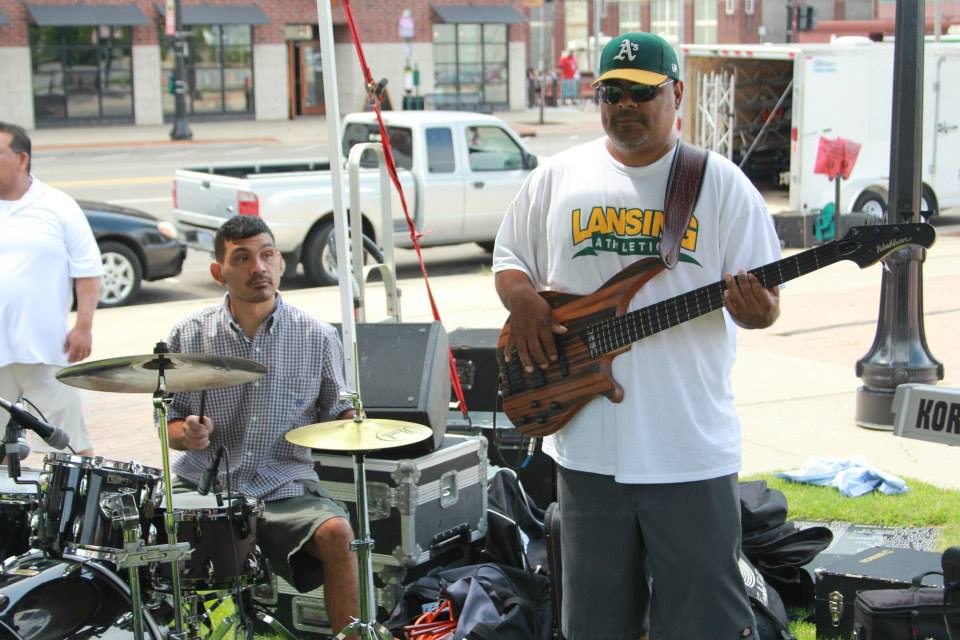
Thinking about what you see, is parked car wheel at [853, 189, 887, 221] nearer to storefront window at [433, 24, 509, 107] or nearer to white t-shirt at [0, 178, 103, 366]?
white t-shirt at [0, 178, 103, 366]

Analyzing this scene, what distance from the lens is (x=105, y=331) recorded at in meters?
10.6

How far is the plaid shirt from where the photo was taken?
14.7 feet

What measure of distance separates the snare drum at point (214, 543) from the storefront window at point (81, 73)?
33655mm

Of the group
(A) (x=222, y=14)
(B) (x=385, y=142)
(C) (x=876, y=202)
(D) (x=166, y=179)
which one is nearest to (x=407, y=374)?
(B) (x=385, y=142)

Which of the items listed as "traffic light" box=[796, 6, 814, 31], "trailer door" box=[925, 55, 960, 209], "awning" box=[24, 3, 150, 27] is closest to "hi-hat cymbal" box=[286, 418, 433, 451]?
"trailer door" box=[925, 55, 960, 209]

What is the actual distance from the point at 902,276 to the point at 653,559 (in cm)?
451

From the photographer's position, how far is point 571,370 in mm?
3580

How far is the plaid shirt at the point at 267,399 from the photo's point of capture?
449 centimetres

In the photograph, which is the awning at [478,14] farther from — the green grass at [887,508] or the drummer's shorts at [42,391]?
the drummer's shorts at [42,391]

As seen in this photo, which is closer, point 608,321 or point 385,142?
point 608,321

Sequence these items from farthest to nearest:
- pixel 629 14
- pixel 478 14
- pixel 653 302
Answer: pixel 629 14 < pixel 478 14 < pixel 653 302

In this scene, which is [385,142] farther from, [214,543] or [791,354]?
[791,354]

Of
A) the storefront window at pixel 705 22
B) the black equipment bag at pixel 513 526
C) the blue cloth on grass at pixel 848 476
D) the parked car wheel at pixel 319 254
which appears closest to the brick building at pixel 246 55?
the storefront window at pixel 705 22

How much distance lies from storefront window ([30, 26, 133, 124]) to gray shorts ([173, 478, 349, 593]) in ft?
109
